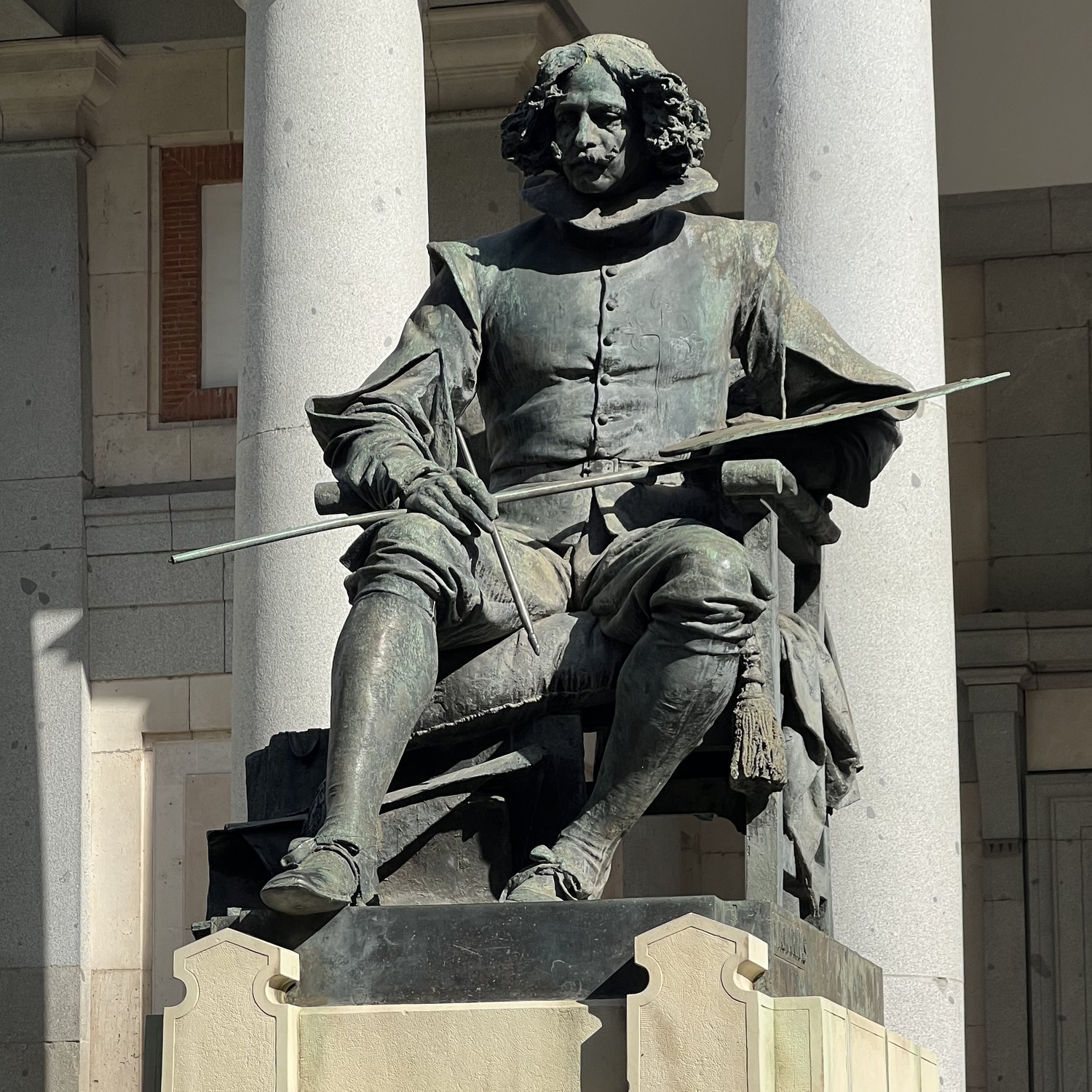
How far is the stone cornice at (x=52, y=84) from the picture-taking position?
17547 millimetres

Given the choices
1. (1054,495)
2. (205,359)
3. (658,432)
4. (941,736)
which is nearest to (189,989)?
(658,432)

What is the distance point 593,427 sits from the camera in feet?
24.9

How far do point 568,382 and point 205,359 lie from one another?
10.4 meters

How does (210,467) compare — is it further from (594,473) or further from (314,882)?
(314,882)

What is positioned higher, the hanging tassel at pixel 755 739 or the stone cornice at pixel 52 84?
the stone cornice at pixel 52 84

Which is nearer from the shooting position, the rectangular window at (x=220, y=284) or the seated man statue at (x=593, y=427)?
the seated man statue at (x=593, y=427)

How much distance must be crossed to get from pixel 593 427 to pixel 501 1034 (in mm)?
2050

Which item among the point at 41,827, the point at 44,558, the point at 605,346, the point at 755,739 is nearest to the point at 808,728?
the point at 755,739

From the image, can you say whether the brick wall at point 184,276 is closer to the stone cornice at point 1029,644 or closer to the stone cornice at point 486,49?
the stone cornice at point 486,49

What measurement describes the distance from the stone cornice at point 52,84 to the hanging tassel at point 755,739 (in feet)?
38.7

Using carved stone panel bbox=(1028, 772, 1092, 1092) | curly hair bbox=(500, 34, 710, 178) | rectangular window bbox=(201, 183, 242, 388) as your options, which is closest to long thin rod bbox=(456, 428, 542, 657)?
curly hair bbox=(500, 34, 710, 178)

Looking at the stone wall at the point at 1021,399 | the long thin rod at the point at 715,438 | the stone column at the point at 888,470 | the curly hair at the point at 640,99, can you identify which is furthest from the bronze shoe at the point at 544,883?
the stone wall at the point at 1021,399

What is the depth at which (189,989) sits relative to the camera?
6.25 m

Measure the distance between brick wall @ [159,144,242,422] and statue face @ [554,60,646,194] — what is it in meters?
10.3
